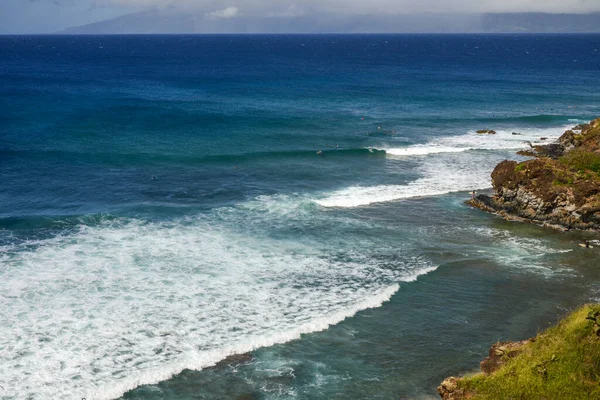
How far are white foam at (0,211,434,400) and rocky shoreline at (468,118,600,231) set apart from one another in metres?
11.5

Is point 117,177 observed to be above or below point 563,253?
above

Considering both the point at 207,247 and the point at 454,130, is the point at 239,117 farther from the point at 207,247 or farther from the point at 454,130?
the point at 207,247

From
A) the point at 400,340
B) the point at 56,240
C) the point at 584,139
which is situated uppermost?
the point at 584,139

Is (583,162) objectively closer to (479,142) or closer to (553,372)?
(479,142)

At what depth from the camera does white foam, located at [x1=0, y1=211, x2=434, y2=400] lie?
22.9 m

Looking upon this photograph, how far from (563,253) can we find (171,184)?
30389 mm

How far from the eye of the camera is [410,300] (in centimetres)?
2866

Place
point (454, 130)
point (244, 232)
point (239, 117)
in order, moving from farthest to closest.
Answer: point (239, 117) → point (454, 130) → point (244, 232)

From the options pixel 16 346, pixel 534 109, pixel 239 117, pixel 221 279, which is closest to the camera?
pixel 16 346

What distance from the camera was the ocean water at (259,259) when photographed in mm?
22922

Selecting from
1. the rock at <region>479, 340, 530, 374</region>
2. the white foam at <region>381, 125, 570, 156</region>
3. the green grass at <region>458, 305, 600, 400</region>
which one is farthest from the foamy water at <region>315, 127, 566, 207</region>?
the green grass at <region>458, 305, 600, 400</region>

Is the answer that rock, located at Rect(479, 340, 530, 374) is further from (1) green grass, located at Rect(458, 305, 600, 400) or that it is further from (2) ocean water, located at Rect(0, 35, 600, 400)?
(2) ocean water, located at Rect(0, 35, 600, 400)

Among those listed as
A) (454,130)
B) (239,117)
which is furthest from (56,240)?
(454,130)

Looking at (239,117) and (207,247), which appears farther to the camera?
(239,117)
